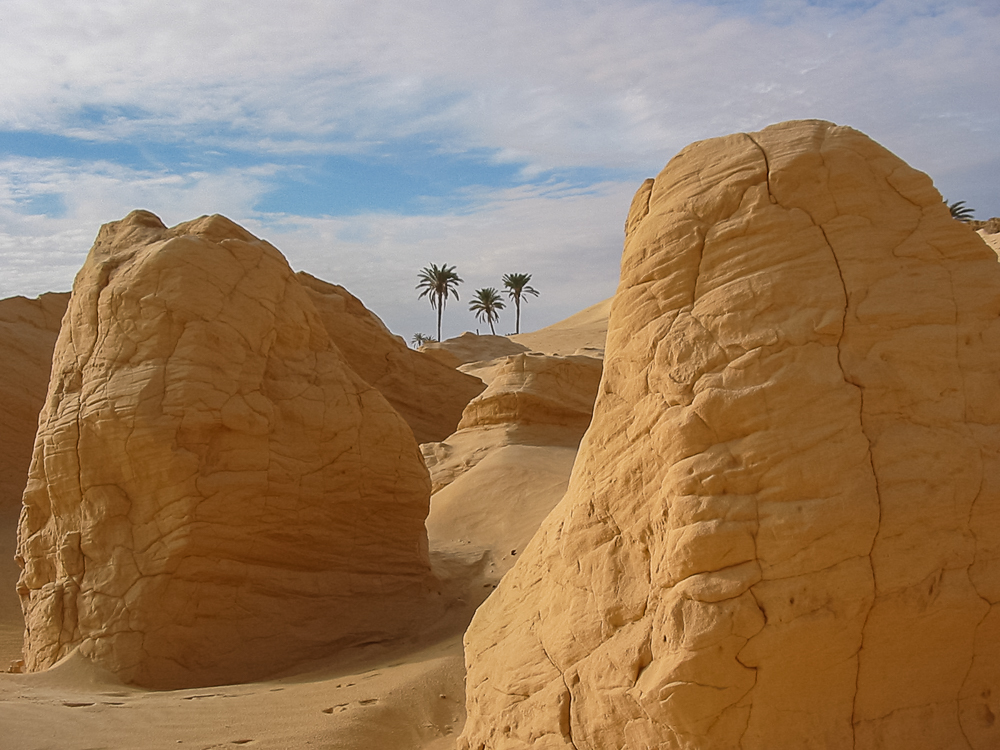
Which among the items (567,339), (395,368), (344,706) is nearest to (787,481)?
(344,706)

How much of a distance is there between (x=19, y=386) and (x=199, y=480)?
10240 mm

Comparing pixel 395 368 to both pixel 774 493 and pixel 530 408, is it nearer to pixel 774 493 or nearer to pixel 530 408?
pixel 530 408

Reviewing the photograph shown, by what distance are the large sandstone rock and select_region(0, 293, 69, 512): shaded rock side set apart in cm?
1345

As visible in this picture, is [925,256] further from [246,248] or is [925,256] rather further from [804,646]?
[246,248]

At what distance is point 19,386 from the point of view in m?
15.1

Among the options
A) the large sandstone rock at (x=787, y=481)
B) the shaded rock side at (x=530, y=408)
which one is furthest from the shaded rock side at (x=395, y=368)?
the large sandstone rock at (x=787, y=481)

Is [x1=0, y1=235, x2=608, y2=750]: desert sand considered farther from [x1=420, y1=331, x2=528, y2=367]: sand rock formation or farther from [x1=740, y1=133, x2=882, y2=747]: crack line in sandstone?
[x1=420, y1=331, x2=528, y2=367]: sand rock formation

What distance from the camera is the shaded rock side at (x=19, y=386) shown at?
1459cm

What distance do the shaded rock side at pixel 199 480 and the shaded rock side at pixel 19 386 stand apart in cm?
820

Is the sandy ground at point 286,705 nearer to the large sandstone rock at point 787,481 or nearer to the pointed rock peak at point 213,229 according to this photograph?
the large sandstone rock at point 787,481

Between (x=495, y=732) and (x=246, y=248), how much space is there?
16.7 ft

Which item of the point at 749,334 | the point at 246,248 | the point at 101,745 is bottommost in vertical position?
the point at 101,745

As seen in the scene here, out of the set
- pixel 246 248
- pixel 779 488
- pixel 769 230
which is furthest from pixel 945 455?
pixel 246 248

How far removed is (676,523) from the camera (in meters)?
3.14
